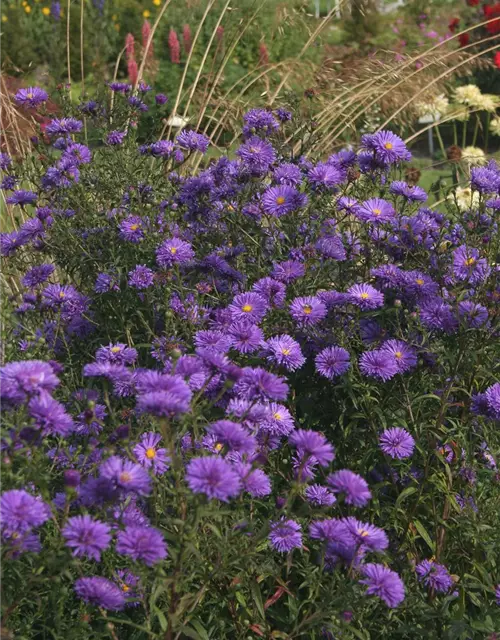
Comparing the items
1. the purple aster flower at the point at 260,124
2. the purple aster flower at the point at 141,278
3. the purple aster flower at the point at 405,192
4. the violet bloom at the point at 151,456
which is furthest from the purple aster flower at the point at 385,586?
the purple aster flower at the point at 260,124

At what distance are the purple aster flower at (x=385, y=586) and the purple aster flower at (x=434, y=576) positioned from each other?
32cm

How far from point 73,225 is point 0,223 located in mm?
1549

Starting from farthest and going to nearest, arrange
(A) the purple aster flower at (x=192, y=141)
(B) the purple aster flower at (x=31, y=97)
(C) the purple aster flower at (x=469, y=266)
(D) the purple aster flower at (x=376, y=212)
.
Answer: (B) the purple aster flower at (x=31, y=97) < (A) the purple aster flower at (x=192, y=141) < (D) the purple aster flower at (x=376, y=212) < (C) the purple aster flower at (x=469, y=266)

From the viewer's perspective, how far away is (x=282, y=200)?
2266mm

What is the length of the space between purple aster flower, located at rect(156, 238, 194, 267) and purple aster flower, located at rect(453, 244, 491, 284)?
2.16 feet

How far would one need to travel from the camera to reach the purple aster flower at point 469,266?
2.10m

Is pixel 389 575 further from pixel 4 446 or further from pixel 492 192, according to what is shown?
pixel 492 192

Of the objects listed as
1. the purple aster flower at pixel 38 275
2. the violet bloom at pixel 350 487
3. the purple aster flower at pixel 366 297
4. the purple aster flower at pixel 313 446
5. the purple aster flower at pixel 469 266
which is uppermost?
the purple aster flower at pixel 313 446

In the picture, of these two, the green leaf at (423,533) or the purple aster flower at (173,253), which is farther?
the purple aster flower at (173,253)

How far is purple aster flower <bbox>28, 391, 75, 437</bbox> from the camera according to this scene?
1.41 m

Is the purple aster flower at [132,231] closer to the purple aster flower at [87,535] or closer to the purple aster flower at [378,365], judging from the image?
the purple aster flower at [378,365]

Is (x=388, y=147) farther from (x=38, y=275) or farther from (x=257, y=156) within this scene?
(x=38, y=275)

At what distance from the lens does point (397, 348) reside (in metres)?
2.02

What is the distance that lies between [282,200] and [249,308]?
39cm
